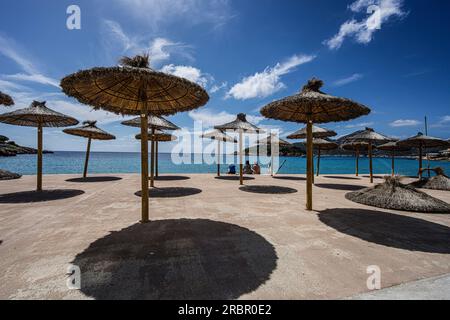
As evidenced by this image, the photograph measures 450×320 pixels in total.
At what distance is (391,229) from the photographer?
4.10m

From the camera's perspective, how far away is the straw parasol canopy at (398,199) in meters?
5.48

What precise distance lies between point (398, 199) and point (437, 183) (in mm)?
5768

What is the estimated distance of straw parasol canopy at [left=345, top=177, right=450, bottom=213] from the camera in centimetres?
548

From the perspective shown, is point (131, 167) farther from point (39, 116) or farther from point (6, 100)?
point (6, 100)

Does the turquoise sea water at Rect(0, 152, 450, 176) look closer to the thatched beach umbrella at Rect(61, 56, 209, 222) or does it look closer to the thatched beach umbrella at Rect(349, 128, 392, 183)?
the thatched beach umbrella at Rect(349, 128, 392, 183)

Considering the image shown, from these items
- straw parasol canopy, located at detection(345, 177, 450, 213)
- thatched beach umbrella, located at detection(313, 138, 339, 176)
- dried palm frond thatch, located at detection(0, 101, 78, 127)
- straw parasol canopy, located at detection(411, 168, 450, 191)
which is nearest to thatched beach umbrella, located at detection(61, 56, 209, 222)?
dried palm frond thatch, located at detection(0, 101, 78, 127)

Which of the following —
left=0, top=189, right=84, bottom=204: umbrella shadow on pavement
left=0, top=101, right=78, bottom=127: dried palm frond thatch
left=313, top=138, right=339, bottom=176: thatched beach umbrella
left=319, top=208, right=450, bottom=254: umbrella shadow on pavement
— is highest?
left=0, top=101, right=78, bottom=127: dried palm frond thatch

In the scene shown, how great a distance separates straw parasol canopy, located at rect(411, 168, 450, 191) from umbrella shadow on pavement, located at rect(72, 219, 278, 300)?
1044 centimetres

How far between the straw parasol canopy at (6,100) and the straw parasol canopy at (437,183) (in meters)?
16.5

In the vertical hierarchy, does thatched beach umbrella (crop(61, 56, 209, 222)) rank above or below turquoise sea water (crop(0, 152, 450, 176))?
above

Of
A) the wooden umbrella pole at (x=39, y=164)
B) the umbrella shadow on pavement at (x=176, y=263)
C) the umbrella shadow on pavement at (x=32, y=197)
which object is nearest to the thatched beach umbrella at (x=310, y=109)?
the umbrella shadow on pavement at (x=176, y=263)

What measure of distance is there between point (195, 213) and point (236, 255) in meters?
2.32

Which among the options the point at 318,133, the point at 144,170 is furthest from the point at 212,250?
the point at 318,133

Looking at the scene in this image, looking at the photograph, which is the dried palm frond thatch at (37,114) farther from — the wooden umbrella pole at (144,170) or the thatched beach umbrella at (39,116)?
the wooden umbrella pole at (144,170)
